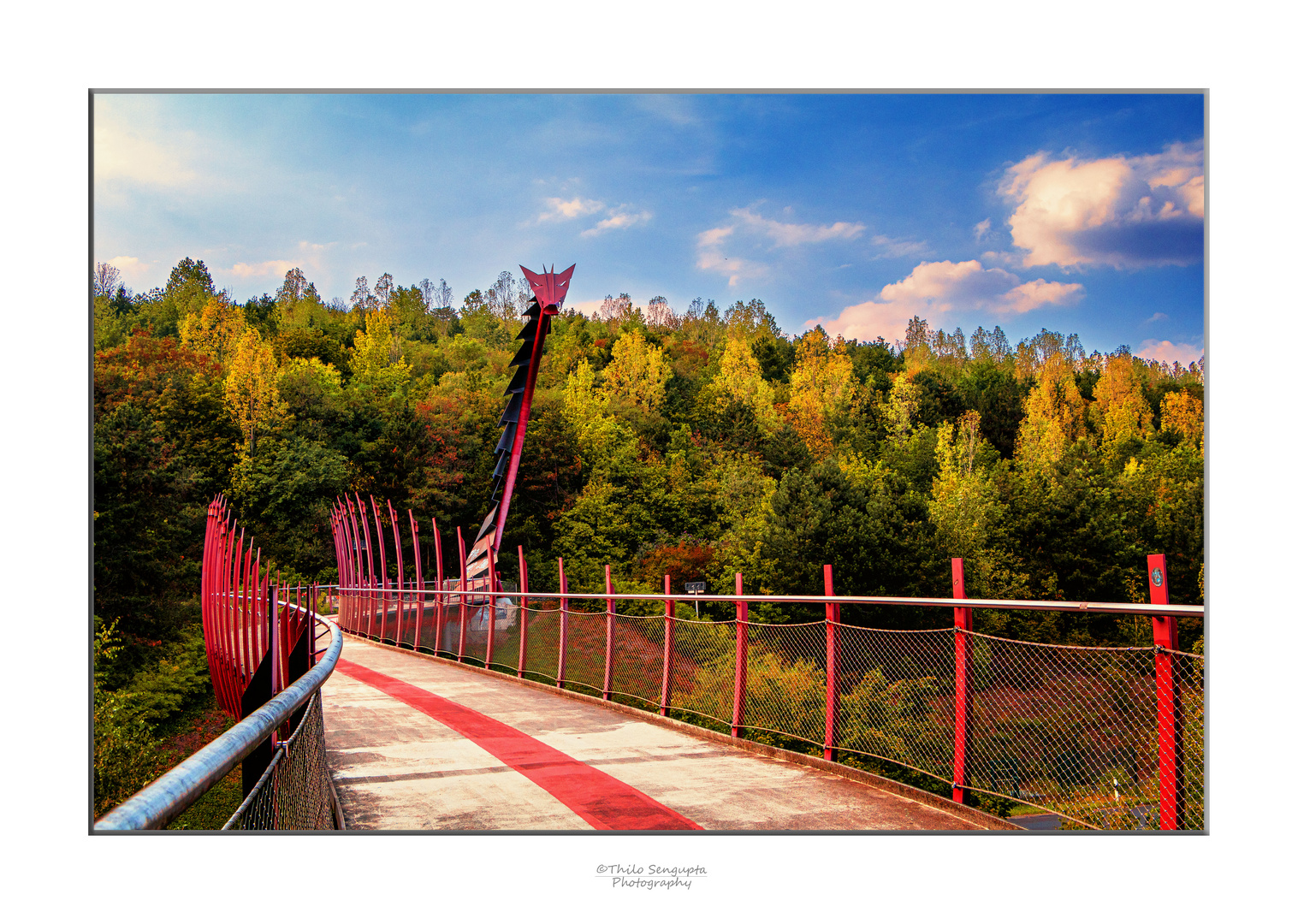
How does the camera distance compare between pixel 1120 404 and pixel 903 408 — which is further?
pixel 903 408

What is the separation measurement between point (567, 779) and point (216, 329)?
65.2m

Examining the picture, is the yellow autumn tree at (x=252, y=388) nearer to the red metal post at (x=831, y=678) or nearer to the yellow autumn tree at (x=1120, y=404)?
the yellow autumn tree at (x=1120, y=404)

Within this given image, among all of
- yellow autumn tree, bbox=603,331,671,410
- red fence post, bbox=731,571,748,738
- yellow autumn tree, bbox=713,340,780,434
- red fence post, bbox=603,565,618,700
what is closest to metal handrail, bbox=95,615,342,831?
red fence post, bbox=731,571,748,738

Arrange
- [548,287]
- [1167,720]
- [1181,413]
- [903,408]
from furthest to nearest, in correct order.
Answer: [903,408]
[1181,413]
[548,287]
[1167,720]

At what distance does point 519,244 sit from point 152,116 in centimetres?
3714

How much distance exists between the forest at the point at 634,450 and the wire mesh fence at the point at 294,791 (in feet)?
64.7

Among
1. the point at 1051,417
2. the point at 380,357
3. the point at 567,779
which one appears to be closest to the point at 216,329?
the point at 380,357

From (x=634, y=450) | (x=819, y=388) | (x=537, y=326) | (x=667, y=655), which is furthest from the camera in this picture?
(x=819, y=388)

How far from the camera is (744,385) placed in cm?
7006

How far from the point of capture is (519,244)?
42.9m

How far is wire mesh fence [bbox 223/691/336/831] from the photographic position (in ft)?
8.18

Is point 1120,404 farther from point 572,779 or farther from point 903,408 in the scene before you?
point 572,779
